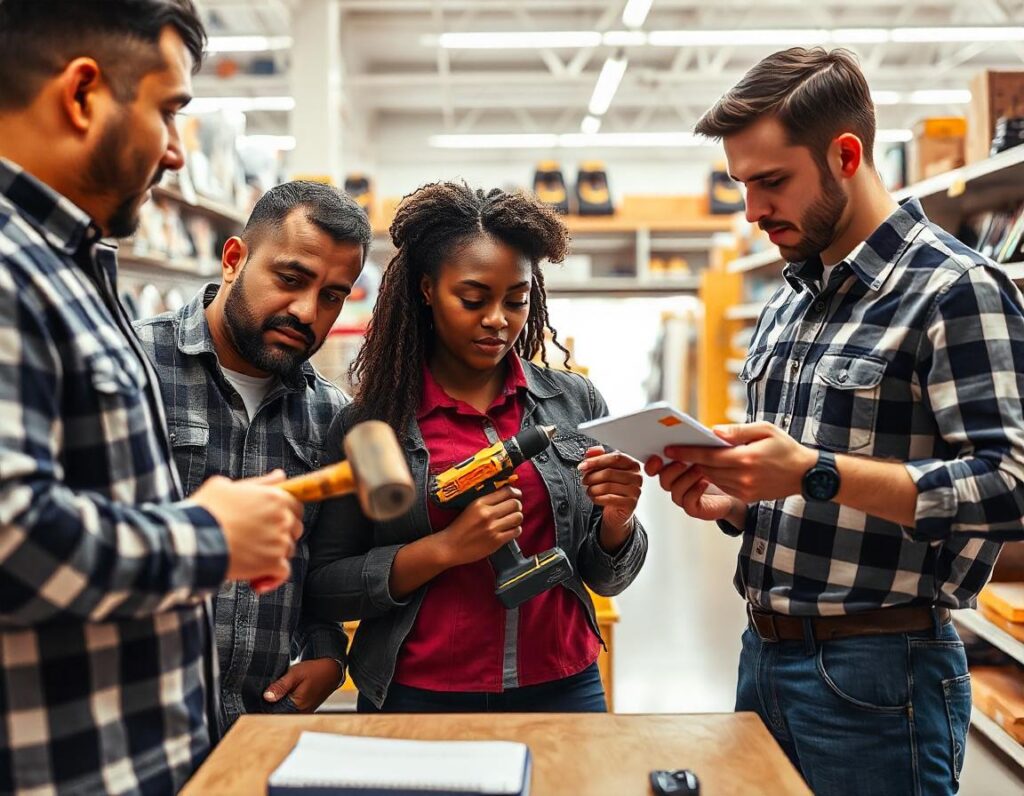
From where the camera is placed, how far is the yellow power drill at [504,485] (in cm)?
160

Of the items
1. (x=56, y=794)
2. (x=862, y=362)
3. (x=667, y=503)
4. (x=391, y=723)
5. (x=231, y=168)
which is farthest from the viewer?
(x=667, y=503)

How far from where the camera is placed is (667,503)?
25.7ft

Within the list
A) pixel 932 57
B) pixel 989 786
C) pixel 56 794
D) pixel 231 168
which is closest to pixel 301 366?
pixel 56 794

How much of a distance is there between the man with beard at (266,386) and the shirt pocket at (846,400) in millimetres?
934

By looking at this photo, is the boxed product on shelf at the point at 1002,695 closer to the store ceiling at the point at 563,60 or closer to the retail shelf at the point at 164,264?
the retail shelf at the point at 164,264

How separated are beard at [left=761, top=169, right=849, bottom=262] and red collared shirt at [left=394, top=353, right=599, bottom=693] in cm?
68

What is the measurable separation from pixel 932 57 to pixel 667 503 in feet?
29.8

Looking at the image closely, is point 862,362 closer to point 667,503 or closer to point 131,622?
point 131,622

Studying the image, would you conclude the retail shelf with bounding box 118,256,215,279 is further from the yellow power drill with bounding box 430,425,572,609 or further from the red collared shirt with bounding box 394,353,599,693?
the yellow power drill with bounding box 430,425,572,609

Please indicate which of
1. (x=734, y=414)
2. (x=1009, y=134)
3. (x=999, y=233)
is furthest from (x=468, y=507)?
(x=734, y=414)

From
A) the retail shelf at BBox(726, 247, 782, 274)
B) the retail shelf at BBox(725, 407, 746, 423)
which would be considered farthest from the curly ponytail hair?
the retail shelf at BBox(725, 407, 746, 423)

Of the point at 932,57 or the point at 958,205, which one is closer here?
the point at 958,205

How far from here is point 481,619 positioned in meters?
1.72

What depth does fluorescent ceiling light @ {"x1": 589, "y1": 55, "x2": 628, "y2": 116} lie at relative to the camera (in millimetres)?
10742
